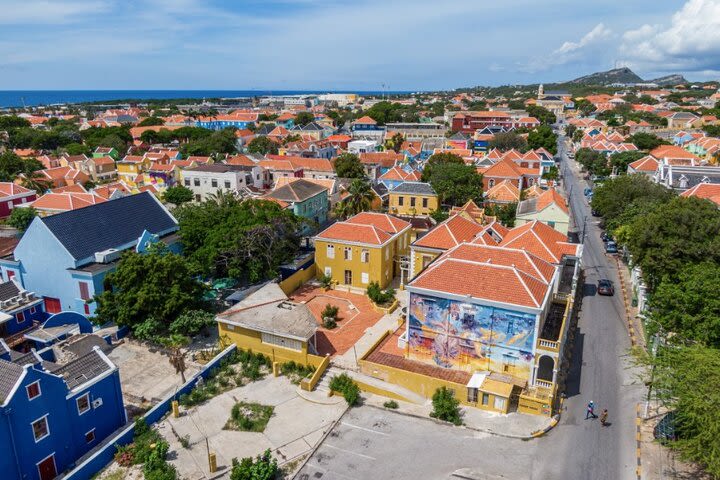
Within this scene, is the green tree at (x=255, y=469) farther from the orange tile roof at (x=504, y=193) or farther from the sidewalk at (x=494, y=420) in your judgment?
the orange tile roof at (x=504, y=193)

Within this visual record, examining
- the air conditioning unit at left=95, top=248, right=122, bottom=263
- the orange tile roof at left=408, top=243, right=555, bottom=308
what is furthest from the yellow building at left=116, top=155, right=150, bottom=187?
the orange tile roof at left=408, top=243, right=555, bottom=308

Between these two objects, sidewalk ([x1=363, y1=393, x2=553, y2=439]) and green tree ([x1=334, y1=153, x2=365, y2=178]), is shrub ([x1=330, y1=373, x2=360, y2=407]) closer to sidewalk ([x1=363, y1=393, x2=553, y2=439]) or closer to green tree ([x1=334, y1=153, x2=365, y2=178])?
sidewalk ([x1=363, y1=393, x2=553, y2=439])

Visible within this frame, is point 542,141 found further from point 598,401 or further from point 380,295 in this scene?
point 598,401

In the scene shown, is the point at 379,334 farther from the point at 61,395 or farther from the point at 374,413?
the point at 61,395

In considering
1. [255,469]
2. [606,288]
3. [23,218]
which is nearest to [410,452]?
[255,469]

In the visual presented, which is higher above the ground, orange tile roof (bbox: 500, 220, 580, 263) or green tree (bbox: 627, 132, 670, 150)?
green tree (bbox: 627, 132, 670, 150)

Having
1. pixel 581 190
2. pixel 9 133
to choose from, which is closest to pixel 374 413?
pixel 581 190
